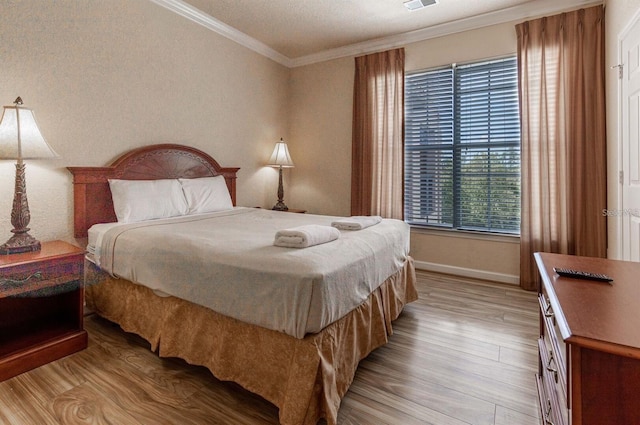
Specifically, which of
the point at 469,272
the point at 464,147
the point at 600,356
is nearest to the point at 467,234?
the point at 469,272

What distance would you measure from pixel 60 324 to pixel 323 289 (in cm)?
204

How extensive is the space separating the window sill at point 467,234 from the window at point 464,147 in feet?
0.21

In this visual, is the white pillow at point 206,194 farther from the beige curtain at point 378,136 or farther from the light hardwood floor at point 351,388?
the beige curtain at point 378,136

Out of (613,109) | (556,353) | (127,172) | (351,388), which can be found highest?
(613,109)

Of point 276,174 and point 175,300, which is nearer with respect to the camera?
point 175,300

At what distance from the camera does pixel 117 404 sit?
1639mm

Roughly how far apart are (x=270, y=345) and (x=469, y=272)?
2.94 meters

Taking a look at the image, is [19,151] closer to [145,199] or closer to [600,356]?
[145,199]

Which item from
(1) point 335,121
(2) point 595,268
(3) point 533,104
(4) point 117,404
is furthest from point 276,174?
(2) point 595,268

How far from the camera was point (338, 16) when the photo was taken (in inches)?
140

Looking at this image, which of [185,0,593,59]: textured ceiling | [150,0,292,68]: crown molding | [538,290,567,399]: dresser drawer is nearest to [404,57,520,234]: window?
[185,0,593,59]: textured ceiling

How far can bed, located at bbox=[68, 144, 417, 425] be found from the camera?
144 centimetres

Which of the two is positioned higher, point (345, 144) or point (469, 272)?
point (345, 144)

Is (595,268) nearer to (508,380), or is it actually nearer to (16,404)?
(508,380)
